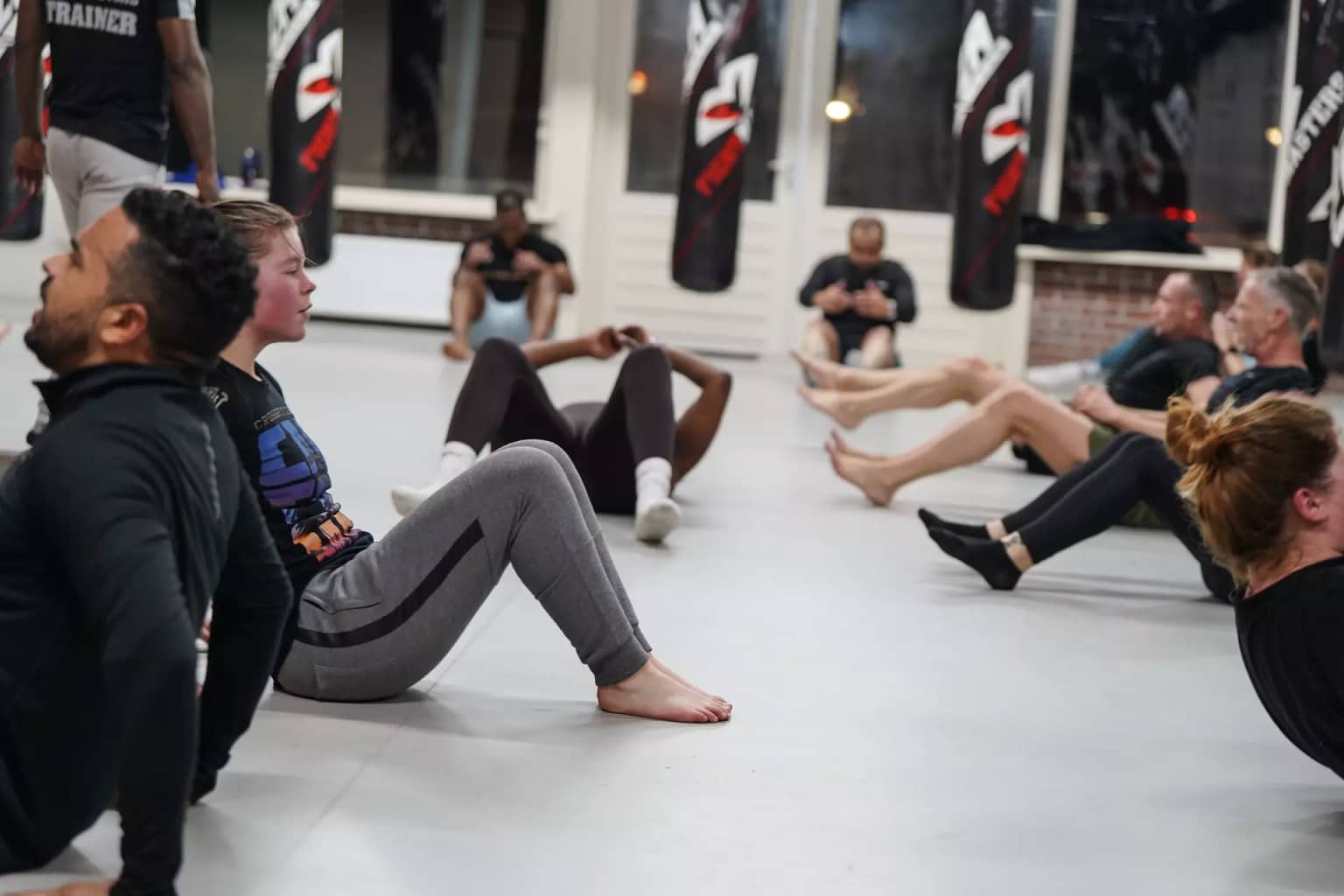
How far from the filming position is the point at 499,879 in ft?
5.77

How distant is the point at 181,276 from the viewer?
4.80 ft

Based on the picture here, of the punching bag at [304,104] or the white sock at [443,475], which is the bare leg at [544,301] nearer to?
the punching bag at [304,104]

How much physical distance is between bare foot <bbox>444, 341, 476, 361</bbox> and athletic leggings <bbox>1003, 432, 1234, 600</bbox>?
520cm

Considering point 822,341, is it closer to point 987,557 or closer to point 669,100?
point 669,100

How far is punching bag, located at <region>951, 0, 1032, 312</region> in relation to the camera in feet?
23.6

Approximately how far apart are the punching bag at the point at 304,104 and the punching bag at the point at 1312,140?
4286mm

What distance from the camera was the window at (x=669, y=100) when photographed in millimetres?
10680

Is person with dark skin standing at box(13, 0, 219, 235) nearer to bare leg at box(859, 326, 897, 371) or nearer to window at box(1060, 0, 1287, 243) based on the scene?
bare leg at box(859, 326, 897, 371)

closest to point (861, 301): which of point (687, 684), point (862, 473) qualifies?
point (862, 473)

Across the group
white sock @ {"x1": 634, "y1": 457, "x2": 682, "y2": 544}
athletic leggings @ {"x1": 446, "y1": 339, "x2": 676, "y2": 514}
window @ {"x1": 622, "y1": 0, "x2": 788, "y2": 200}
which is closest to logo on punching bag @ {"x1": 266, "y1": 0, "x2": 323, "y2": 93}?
window @ {"x1": 622, "y1": 0, "x2": 788, "y2": 200}

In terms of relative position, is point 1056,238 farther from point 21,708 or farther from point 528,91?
point 21,708

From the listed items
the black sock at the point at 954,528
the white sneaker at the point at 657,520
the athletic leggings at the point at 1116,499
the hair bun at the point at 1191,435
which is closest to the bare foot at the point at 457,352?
the white sneaker at the point at 657,520

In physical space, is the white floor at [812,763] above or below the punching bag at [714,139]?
below

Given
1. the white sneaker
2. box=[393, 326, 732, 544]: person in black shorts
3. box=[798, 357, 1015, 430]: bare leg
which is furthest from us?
box=[798, 357, 1015, 430]: bare leg
